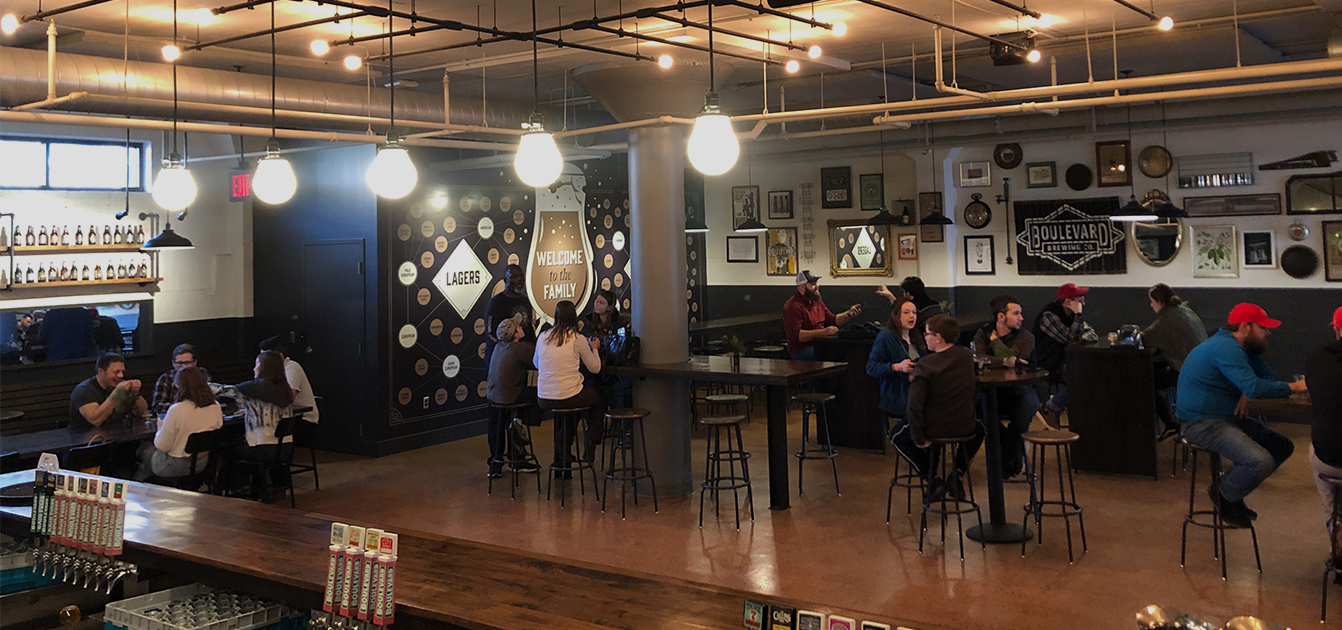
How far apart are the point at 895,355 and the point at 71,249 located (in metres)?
6.85

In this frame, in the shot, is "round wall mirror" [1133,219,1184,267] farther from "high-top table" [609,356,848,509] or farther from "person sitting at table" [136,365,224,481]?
"person sitting at table" [136,365,224,481]

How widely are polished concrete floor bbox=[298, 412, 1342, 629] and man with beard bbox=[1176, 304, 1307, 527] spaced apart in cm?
49

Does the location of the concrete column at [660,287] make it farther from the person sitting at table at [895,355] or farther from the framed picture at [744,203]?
the framed picture at [744,203]

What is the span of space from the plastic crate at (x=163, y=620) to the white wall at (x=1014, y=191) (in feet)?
31.4

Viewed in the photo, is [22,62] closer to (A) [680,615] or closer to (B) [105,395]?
(B) [105,395]

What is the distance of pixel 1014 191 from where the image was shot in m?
11.7

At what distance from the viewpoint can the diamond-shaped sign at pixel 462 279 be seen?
32.7 feet

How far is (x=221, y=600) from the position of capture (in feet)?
12.5

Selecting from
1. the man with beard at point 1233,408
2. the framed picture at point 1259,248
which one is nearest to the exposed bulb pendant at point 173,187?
the man with beard at point 1233,408

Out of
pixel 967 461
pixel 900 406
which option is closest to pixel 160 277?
pixel 900 406

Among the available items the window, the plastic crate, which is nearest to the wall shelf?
the window

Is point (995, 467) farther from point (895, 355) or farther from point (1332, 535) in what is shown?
point (1332, 535)

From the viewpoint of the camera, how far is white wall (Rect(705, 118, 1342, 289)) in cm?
1010

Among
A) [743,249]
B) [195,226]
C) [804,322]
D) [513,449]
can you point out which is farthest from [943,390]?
[743,249]
